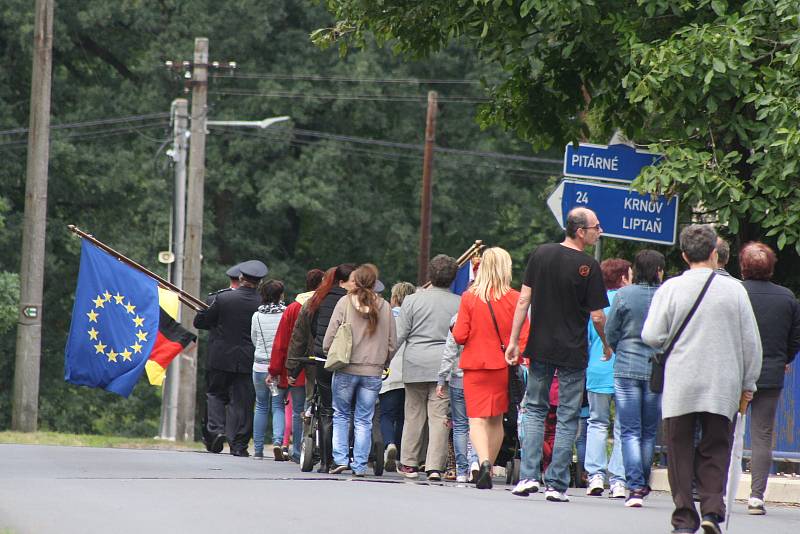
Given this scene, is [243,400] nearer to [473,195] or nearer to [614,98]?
[614,98]

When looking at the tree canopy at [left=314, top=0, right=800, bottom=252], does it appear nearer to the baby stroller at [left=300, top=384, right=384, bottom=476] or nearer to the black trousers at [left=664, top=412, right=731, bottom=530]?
the baby stroller at [left=300, top=384, right=384, bottom=476]

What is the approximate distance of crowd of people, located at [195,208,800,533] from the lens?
29.6 feet

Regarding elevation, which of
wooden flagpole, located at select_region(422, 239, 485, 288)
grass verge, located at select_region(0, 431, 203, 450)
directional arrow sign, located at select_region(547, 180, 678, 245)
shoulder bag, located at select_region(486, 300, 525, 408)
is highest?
directional arrow sign, located at select_region(547, 180, 678, 245)

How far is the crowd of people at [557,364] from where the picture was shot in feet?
29.6

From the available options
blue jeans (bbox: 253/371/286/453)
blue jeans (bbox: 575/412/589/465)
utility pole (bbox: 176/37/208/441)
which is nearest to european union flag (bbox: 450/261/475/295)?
blue jeans (bbox: 253/371/286/453)

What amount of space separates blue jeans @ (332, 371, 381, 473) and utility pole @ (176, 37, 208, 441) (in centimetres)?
1363

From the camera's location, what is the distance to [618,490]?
12164mm

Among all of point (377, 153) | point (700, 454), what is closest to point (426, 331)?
point (700, 454)

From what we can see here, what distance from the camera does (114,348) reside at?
20078 mm

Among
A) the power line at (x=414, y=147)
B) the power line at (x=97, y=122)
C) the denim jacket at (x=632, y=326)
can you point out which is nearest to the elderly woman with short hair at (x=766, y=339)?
the denim jacket at (x=632, y=326)

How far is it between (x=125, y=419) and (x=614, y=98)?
29.3 m

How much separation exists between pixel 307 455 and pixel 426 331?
1523 millimetres

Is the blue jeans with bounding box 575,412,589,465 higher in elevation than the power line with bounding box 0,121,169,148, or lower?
lower

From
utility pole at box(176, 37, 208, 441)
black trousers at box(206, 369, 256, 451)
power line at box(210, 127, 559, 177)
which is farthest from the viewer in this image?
power line at box(210, 127, 559, 177)
